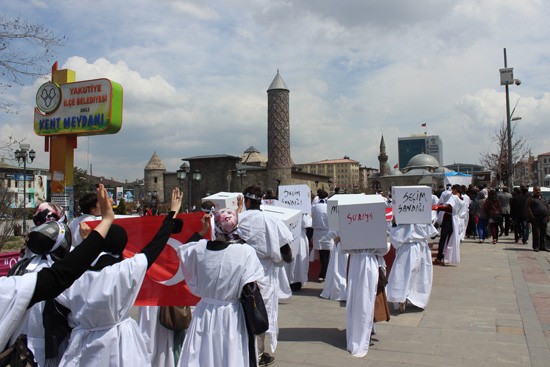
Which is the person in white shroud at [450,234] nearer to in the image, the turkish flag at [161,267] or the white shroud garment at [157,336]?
the turkish flag at [161,267]

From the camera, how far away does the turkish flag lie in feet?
15.0

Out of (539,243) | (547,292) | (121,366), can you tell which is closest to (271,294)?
(121,366)

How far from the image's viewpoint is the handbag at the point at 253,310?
3.61 meters

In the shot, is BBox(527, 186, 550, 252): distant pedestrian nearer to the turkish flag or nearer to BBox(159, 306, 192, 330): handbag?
the turkish flag

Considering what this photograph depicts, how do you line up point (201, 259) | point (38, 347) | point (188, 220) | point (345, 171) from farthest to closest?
point (345, 171), point (188, 220), point (201, 259), point (38, 347)

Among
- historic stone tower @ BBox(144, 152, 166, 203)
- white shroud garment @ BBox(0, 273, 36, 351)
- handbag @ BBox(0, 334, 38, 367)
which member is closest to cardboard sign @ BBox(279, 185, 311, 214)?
handbag @ BBox(0, 334, 38, 367)

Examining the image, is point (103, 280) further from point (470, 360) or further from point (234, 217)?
point (470, 360)

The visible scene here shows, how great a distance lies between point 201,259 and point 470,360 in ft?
11.0

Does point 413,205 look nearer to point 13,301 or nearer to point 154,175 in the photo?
point 13,301

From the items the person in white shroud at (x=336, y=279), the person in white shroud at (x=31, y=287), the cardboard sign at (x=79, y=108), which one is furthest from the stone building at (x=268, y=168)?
the person in white shroud at (x=31, y=287)

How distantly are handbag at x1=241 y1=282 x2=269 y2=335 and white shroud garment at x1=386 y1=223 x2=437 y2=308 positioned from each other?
4.39m

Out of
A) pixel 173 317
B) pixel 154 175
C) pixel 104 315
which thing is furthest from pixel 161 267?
pixel 154 175

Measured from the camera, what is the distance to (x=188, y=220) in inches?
199

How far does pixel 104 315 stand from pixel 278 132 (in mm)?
Answer: 71803
